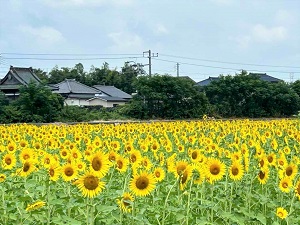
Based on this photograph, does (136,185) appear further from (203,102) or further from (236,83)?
(236,83)

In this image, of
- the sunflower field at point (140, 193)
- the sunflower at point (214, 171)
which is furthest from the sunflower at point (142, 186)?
the sunflower at point (214, 171)

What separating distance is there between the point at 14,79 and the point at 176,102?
14021 mm

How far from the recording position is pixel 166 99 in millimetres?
26281

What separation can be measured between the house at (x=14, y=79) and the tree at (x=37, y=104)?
34.8ft

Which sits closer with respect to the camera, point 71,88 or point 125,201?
point 125,201

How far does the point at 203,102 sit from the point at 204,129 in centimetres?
1705

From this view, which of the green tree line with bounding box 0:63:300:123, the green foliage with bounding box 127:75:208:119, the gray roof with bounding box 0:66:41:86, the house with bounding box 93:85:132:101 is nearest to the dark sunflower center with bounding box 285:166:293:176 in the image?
the green tree line with bounding box 0:63:300:123

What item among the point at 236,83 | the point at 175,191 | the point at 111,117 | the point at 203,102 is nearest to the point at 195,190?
the point at 175,191

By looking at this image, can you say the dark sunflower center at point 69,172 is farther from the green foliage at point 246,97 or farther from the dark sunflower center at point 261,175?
the green foliage at point 246,97

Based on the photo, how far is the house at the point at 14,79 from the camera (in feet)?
111

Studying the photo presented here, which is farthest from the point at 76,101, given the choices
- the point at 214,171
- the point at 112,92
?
the point at 214,171

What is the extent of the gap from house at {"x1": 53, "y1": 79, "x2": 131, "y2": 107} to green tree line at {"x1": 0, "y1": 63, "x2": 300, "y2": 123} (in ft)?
43.4

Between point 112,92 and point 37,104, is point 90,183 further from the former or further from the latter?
point 112,92

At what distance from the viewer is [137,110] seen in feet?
85.6
